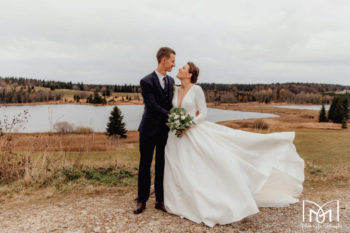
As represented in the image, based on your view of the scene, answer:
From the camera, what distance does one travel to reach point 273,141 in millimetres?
4934

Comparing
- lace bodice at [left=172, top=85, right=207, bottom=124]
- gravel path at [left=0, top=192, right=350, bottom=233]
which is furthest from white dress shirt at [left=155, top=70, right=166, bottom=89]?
gravel path at [left=0, top=192, right=350, bottom=233]

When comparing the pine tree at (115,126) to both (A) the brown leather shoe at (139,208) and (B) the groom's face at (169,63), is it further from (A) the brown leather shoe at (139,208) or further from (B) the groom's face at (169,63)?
(B) the groom's face at (169,63)

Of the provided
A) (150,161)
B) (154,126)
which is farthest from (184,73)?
(150,161)

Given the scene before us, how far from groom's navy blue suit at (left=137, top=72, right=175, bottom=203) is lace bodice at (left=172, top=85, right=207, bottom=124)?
337 millimetres

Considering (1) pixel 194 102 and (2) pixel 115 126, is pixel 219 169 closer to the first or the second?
(1) pixel 194 102

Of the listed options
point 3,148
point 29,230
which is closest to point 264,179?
point 29,230

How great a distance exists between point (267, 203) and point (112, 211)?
3.02 meters

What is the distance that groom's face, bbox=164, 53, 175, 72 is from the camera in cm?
463

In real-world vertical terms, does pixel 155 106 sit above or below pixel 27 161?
above

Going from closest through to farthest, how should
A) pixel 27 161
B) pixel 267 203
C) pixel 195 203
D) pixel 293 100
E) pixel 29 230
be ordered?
1. pixel 29 230
2. pixel 195 203
3. pixel 267 203
4. pixel 27 161
5. pixel 293 100

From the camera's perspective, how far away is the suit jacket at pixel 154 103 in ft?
15.0

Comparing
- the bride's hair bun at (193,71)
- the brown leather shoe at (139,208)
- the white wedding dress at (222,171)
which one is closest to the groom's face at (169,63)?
the bride's hair bun at (193,71)

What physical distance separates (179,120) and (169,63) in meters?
1.10

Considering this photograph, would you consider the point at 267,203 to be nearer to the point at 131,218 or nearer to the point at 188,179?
the point at 188,179
